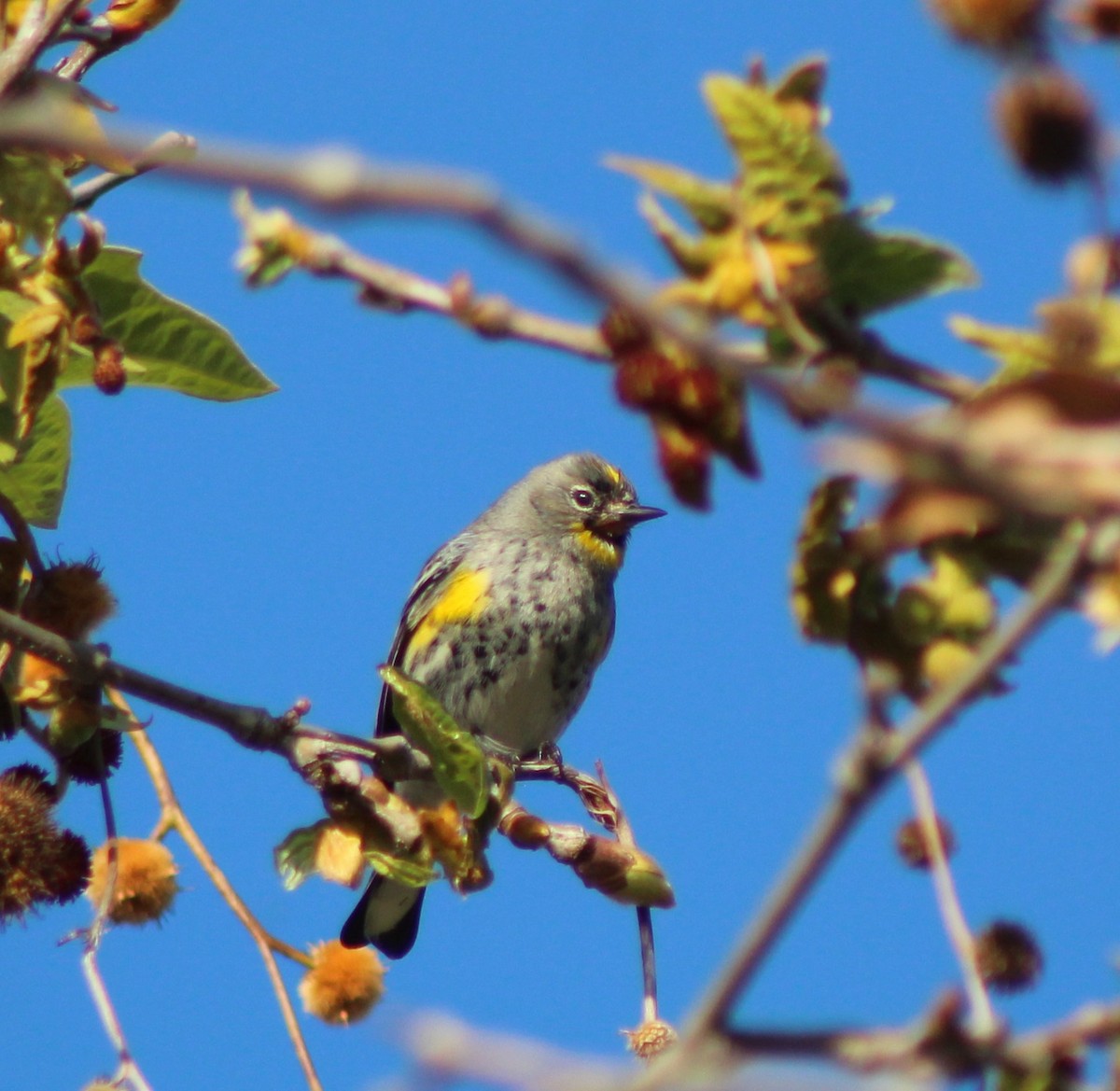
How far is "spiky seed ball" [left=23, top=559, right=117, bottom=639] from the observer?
3645 millimetres

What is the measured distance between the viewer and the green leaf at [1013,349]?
1.97 meters

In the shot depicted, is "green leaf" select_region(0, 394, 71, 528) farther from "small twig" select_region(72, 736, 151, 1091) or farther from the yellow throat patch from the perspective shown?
the yellow throat patch

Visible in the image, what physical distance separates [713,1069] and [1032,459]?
1.57 feet

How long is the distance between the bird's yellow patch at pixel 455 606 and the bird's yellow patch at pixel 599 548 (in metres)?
0.79

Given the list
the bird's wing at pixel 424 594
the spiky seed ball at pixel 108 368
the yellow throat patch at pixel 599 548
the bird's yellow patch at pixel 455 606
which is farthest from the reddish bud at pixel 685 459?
the yellow throat patch at pixel 599 548

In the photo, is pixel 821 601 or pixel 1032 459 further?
pixel 821 601

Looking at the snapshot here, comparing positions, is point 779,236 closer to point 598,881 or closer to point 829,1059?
point 829,1059

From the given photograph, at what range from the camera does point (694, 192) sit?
206cm

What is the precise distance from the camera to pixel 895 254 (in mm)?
2066

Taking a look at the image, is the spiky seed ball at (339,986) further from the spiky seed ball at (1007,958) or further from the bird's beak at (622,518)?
the bird's beak at (622,518)

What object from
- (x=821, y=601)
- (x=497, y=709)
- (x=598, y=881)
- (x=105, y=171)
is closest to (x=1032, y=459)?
(x=821, y=601)

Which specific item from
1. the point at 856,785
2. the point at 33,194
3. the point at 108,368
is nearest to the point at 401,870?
the point at 108,368

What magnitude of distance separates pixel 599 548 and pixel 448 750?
18.7 ft

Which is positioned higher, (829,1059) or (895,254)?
(895,254)
